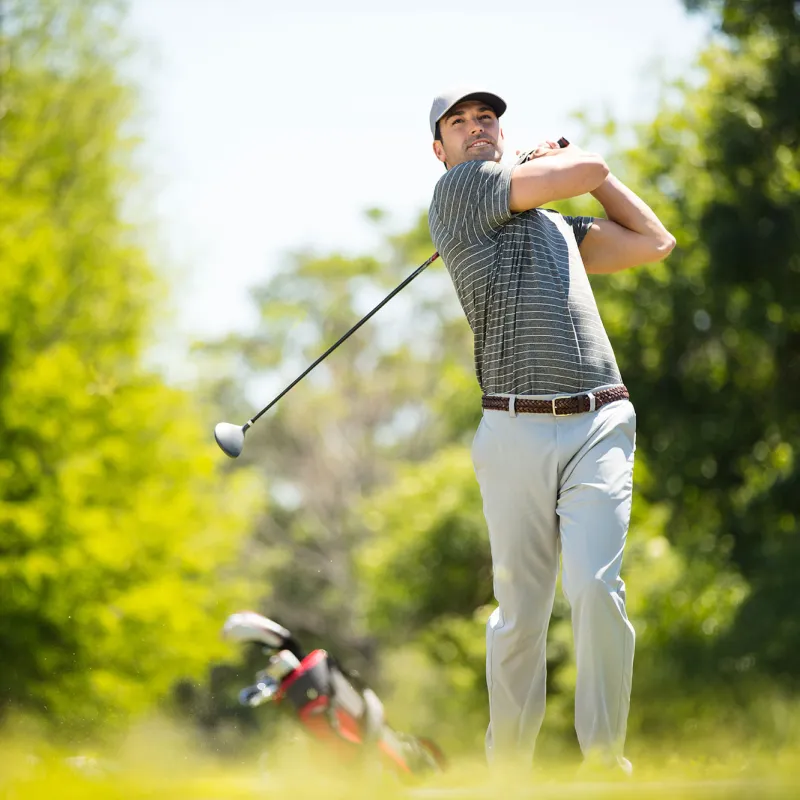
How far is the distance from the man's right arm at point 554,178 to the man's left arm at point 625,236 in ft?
0.98

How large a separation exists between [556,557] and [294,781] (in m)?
1.48

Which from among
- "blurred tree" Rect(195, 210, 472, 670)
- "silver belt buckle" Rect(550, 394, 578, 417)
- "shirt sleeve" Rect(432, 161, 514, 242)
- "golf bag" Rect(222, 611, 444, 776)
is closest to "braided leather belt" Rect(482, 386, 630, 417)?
"silver belt buckle" Rect(550, 394, 578, 417)

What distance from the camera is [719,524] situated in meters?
17.2

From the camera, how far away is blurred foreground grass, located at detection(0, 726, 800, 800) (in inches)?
74.9

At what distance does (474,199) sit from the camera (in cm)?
357

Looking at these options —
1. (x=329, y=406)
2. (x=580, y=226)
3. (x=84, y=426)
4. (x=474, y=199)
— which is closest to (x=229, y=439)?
(x=474, y=199)

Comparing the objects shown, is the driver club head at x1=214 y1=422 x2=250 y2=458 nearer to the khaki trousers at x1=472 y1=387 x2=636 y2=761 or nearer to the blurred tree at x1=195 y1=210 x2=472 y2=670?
the khaki trousers at x1=472 y1=387 x2=636 y2=761

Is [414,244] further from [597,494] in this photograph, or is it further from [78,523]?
[597,494]

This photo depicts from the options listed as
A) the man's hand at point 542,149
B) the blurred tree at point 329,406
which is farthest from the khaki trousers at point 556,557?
the blurred tree at point 329,406

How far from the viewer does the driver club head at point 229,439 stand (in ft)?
13.4

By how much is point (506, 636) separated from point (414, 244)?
28.9 meters

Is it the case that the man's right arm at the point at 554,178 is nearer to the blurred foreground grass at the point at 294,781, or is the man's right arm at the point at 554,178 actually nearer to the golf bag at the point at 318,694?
the blurred foreground grass at the point at 294,781

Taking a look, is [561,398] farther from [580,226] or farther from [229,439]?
[229,439]

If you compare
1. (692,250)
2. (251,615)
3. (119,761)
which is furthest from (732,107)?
(119,761)
